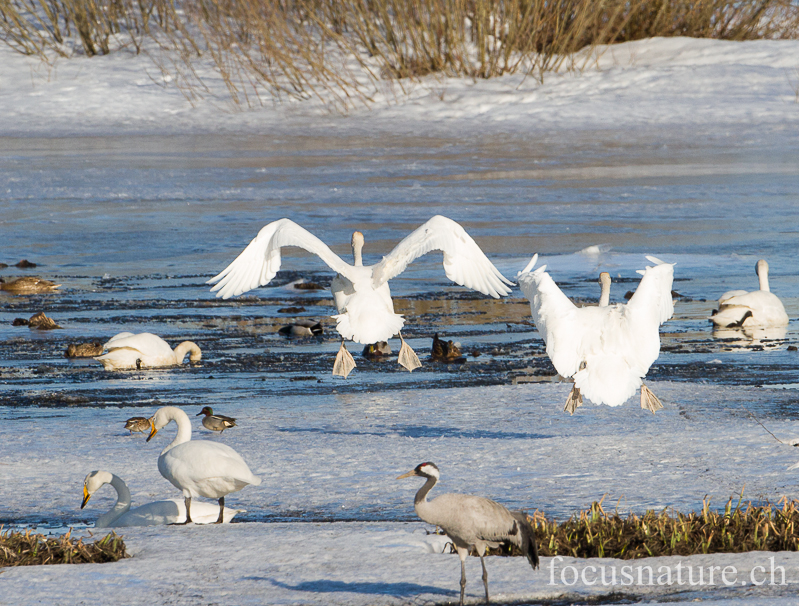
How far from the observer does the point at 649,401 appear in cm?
712

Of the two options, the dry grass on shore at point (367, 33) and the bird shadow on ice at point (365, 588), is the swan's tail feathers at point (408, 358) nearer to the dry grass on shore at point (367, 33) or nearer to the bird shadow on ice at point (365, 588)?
the bird shadow on ice at point (365, 588)

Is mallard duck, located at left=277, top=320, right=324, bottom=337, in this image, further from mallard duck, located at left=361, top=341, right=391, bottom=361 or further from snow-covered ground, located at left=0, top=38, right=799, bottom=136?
snow-covered ground, located at left=0, top=38, right=799, bottom=136

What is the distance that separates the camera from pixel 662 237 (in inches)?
578

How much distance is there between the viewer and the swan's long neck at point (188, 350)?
8.98 meters

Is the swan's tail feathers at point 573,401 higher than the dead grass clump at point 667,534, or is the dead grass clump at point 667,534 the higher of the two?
the swan's tail feathers at point 573,401

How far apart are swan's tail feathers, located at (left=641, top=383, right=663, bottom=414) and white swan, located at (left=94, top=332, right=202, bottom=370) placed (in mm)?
3582

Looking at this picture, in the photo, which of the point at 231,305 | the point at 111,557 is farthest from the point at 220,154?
the point at 111,557

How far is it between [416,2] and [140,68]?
25.4 ft

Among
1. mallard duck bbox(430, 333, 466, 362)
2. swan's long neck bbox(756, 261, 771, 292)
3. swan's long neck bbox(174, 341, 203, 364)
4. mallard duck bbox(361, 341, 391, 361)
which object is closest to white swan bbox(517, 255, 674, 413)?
mallard duck bbox(430, 333, 466, 362)

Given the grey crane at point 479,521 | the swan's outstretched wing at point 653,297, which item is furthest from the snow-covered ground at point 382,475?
the swan's outstretched wing at point 653,297

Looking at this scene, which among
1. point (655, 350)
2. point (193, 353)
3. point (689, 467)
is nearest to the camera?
point (689, 467)

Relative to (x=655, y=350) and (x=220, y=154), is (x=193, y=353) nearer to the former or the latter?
(x=655, y=350)

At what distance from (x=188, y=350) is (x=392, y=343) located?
2014 mm

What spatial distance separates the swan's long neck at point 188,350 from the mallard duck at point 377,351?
57.6 inches
